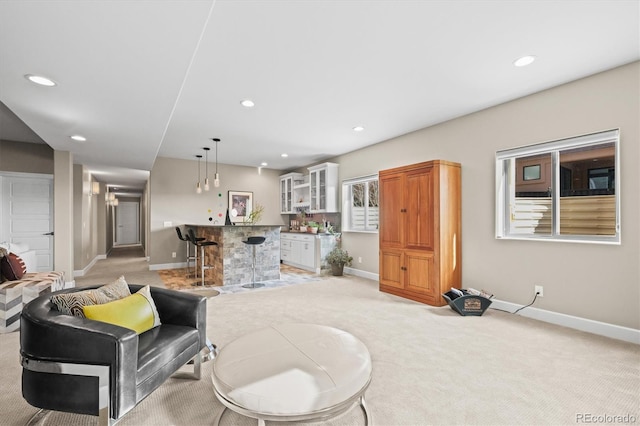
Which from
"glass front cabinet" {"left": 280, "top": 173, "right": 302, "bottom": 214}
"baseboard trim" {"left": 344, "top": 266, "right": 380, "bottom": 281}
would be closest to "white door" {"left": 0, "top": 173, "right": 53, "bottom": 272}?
"glass front cabinet" {"left": 280, "top": 173, "right": 302, "bottom": 214}

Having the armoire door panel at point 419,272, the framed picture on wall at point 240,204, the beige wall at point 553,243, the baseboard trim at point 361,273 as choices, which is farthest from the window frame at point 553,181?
the framed picture on wall at point 240,204

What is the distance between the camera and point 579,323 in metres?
3.29

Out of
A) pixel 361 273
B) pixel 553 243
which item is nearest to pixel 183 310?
pixel 553 243

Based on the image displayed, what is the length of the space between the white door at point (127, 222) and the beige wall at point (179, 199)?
26.7 feet

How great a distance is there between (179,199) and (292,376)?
22.7ft

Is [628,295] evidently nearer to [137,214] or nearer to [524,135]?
[524,135]

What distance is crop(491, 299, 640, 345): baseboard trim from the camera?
9.71 feet

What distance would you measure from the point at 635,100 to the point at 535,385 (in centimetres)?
282

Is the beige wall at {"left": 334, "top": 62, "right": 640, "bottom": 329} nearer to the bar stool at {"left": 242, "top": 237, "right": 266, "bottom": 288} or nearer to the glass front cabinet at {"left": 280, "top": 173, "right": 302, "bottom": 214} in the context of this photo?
the bar stool at {"left": 242, "top": 237, "right": 266, "bottom": 288}

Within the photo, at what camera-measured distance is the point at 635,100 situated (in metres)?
2.94

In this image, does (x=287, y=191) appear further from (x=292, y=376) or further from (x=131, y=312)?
(x=292, y=376)

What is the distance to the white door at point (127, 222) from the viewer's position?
1391 centimetres

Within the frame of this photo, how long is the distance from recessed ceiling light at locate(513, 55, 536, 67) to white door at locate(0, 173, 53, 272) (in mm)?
7566

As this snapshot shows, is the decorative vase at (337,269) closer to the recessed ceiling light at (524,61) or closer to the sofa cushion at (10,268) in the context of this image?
the recessed ceiling light at (524,61)
